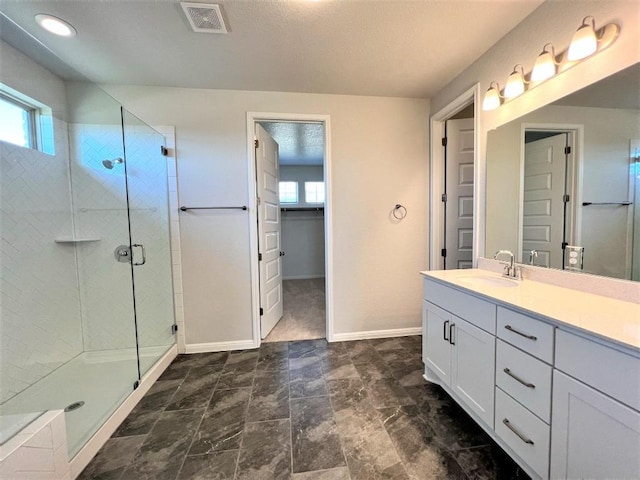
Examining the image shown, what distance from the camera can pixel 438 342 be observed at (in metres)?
1.75

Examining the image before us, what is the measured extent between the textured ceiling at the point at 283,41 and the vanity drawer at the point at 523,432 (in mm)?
2158

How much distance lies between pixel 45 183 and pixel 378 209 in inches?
112

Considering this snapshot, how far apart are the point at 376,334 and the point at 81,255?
2903 mm

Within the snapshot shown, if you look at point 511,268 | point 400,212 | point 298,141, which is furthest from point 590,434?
point 298,141

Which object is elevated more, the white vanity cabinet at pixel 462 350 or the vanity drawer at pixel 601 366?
the vanity drawer at pixel 601 366

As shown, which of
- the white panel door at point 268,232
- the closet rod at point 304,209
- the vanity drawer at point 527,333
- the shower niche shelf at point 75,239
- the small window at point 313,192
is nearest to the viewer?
the vanity drawer at point 527,333

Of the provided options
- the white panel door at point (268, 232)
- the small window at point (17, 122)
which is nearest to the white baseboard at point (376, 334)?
the white panel door at point (268, 232)

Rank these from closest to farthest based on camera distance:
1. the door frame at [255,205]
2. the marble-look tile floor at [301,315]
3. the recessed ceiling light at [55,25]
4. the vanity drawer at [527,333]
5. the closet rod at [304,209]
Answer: the vanity drawer at [527,333] → the recessed ceiling light at [55,25] → the door frame at [255,205] → the marble-look tile floor at [301,315] → the closet rod at [304,209]

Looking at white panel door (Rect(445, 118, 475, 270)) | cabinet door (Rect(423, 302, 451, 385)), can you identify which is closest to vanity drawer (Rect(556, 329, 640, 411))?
cabinet door (Rect(423, 302, 451, 385))

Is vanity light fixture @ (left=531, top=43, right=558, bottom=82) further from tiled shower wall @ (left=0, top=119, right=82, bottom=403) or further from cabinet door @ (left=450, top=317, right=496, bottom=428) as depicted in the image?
tiled shower wall @ (left=0, top=119, right=82, bottom=403)

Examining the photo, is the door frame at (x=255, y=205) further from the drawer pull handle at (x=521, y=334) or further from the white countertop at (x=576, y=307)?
the drawer pull handle at (x=521, y=334)

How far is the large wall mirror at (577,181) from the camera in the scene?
3.80 ft

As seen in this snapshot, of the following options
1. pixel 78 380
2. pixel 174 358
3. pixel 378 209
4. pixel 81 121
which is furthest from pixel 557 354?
pixel 81 121

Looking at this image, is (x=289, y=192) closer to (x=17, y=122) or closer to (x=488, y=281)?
(x=17, y=122)
